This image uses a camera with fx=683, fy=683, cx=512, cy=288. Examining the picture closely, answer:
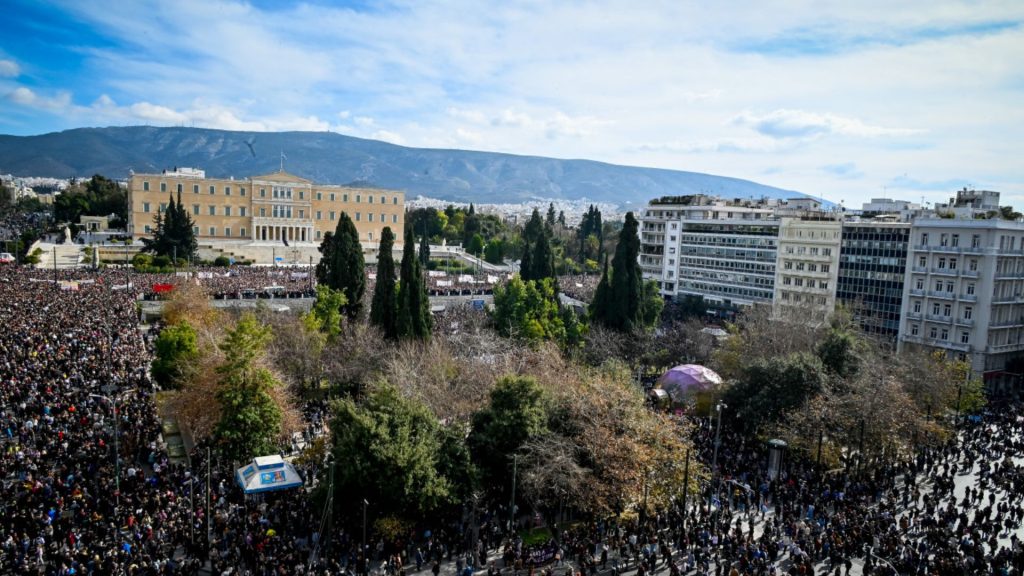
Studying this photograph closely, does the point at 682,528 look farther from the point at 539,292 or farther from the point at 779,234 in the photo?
the point at 779,234

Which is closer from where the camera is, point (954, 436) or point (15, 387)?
point (15, 387)

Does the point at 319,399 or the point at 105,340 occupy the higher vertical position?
the point at 105,340

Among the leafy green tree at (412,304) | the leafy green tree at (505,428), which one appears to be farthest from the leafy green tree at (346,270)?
the leafy green tree at (505,428)

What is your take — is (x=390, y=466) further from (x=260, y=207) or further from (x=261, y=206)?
(x=261, y=206)

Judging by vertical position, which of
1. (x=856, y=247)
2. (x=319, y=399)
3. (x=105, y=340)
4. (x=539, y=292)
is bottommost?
(x=319, y=399)

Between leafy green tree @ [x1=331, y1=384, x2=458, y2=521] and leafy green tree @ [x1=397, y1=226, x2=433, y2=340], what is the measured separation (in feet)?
49.8

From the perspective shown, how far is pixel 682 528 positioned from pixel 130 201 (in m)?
84.1

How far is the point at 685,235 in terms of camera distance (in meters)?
65.9

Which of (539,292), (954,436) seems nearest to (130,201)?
(539,292)

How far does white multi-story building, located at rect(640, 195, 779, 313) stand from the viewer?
194 feet

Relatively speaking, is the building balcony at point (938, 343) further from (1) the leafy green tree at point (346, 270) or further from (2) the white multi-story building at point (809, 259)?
(1) the leafy green tree at point (346, 270)

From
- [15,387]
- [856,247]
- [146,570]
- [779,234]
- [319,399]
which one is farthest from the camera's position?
[779,234]

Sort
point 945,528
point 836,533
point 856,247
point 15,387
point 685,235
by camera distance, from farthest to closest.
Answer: point 685,235
point 856,247
point 15,387
point 945,528
point 836,533

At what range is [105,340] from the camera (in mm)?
33250
